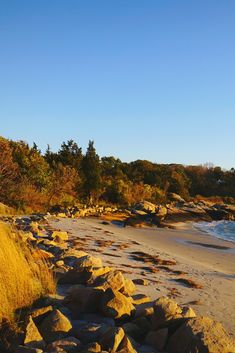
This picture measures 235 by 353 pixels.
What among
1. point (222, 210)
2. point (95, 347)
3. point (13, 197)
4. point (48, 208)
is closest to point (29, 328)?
point (95, 347)

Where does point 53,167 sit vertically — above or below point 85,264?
above

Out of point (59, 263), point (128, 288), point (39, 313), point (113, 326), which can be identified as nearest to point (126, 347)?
point (113, 326)

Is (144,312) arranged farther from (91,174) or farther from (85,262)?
(91,174)

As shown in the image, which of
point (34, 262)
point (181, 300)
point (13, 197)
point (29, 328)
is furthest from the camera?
point (13, 197)

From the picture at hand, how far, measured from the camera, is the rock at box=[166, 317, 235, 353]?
446cm

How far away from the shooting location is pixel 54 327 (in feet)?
15.5

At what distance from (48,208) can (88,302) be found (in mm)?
19653

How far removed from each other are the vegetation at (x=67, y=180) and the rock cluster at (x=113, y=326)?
17605 mm

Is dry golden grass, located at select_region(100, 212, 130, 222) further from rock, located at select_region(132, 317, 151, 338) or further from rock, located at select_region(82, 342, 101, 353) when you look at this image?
rock, located at select_region(82, 342, 101, 353)

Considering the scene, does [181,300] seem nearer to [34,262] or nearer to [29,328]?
[34,262]

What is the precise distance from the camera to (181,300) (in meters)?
6.98

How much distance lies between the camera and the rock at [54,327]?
469 centimetres

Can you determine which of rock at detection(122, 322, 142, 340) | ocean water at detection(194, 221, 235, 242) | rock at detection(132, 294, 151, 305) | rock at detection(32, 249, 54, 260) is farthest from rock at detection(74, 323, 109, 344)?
ocean water at detection(194, 221, 235, 242)

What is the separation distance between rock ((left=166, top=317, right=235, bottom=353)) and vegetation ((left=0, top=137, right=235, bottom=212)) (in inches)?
735
